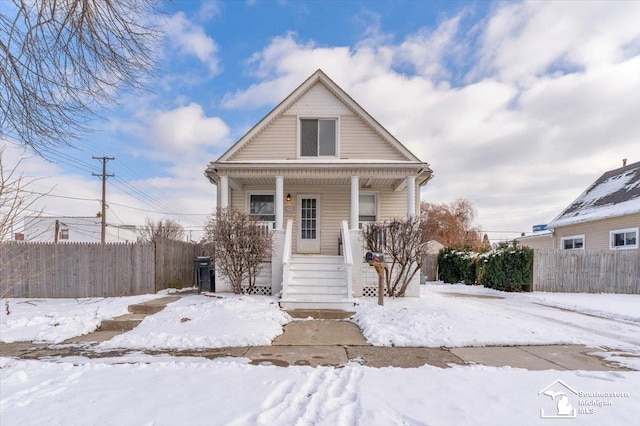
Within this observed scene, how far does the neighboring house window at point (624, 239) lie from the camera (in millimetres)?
13230

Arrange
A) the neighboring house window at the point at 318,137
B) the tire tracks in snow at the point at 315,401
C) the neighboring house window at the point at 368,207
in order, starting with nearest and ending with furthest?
the tire tracks in snow at the point at 315,401 → the neighboring house window at the point at 318,137 → the neighboring house window at the point at 368,207

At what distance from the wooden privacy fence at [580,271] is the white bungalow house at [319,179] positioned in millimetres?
5359

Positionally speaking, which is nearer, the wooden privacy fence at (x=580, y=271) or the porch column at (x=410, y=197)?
the porch column at (x=410, y=197)

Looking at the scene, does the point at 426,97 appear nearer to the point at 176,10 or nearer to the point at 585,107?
the point at 585,107

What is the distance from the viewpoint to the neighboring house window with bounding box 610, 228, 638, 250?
13.2 metres

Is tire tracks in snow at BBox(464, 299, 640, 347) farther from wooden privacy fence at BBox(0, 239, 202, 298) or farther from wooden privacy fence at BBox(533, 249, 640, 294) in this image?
wooden privacy fence at BBox(0, 239, 202, 298)

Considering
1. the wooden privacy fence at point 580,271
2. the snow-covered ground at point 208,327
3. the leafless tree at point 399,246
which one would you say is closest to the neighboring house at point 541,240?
the wooden privacy fence at point 580,271

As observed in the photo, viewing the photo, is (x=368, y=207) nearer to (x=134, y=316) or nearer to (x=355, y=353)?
(x=355, y=353)

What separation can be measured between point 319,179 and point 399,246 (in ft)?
12.3

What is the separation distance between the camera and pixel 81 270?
9.05 metres

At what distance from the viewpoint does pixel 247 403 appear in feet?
9.54

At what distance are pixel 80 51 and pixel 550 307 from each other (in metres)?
11.6

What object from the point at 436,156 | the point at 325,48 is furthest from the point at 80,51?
the point at 436,156

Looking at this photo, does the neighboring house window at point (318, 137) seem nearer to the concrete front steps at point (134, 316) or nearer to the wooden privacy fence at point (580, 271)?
the concrete front steps at point (134, 316)
